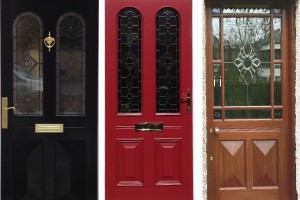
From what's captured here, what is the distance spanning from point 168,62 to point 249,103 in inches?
42.3

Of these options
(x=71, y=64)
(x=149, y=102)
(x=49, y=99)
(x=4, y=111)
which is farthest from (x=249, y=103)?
(x=4, y=111)

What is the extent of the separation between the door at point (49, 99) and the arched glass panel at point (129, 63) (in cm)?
32

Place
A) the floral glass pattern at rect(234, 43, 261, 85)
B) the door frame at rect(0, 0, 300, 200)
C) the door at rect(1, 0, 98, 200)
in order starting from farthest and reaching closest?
1. the floral glass pattern at rect(234, 43, 261, 85)
2. the door at rect(1, 0, 98, 200)
3. the door frame at rect(0, 0, 300, 200)

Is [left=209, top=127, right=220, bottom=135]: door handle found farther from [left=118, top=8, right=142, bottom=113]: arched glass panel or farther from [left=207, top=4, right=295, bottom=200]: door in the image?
[left=118, top=8, right=142, bottom=113]: arched glass panel

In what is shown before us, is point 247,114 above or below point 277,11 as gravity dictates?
below

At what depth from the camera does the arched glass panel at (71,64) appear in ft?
17.9

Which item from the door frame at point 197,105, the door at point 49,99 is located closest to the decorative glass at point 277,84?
the door frame at point 197,105

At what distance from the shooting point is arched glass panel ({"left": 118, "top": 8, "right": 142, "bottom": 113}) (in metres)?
5.34

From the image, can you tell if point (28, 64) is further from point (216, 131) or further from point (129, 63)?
point (216, 131)

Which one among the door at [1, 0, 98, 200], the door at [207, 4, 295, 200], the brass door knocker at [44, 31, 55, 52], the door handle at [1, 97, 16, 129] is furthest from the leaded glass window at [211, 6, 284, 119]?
the door handle at [1, 97, 16, 129]

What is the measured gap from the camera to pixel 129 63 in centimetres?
535

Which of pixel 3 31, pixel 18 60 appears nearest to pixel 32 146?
pixel 18 60

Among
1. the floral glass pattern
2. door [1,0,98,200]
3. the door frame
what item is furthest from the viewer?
the floral glass pattern

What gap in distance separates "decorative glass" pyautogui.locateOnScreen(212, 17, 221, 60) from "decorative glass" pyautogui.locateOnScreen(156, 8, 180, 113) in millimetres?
443
